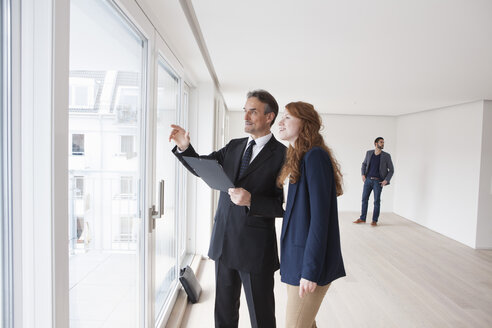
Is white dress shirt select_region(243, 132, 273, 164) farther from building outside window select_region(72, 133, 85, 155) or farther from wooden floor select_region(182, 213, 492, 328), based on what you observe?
wooden floor select_region(182, 213, 492, 328)

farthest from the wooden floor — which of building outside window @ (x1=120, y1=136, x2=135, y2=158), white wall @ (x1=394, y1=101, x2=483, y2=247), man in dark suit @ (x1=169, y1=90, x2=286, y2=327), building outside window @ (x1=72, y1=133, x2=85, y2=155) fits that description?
building outside window @ (x1=72, y1=133, x2=85, y2=155)

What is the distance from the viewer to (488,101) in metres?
5.16

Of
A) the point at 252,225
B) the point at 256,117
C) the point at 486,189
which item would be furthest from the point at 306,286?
the point at 486,189

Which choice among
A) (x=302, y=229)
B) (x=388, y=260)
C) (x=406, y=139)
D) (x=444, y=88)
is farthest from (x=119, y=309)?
(x=406, y=139)

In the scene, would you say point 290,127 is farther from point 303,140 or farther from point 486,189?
point 486,189

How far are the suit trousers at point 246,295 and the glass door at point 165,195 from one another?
58 cm

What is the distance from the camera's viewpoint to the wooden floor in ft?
9.36

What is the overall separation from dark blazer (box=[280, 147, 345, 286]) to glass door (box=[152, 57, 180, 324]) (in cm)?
88

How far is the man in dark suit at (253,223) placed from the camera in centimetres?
169

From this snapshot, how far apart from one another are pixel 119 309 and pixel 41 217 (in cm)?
103

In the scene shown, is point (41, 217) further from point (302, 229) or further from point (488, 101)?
point (488, 101)

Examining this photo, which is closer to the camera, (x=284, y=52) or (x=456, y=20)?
(x=456, y=20)

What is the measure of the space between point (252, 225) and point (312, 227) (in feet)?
1.30

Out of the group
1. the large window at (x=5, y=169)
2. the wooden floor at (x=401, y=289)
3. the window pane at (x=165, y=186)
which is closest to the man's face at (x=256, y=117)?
the window pane at (x=165, y=186)
